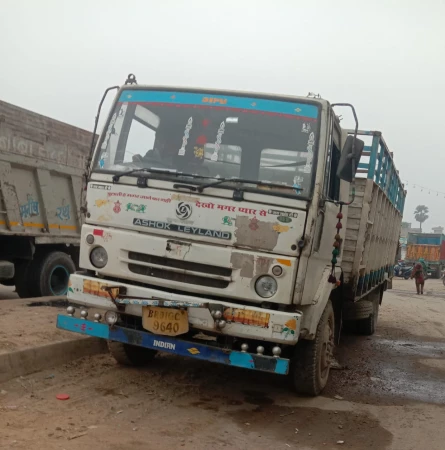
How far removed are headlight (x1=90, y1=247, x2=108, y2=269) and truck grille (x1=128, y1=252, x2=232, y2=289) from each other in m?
0.22

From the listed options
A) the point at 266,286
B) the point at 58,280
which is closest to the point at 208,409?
the point at 266,286

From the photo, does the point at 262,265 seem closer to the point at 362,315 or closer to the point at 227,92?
the point at 227,92

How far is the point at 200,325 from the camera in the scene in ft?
14.1

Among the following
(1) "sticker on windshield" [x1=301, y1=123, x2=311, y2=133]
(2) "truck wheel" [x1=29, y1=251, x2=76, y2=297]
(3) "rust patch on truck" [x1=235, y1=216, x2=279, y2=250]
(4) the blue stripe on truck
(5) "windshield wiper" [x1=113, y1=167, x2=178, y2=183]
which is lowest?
(2) "truck wheel" [x1=29, y1=251, x2=76, y2=297]

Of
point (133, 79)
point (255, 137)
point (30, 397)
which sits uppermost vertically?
point (133, 79)

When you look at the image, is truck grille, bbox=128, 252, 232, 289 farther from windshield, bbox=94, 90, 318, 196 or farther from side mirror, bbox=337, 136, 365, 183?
side mirror, bbox=337, 136, 365, 183

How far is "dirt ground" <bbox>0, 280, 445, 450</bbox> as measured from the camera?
3.78 m

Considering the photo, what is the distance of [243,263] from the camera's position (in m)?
4.29

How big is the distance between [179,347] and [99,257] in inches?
39.0

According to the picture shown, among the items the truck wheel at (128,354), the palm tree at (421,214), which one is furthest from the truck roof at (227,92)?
the palm tree at (421,214)

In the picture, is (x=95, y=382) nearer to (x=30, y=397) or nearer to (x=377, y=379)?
(x=30, y=397)

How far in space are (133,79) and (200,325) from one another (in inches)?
91.9

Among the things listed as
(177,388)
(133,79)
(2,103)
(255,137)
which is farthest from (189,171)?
(2,103)

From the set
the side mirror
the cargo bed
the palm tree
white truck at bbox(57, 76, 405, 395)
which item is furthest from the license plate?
the palm tree
